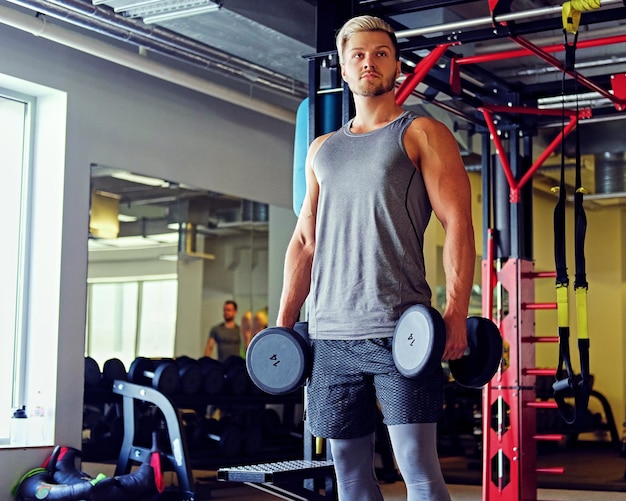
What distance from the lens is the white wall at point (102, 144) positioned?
5.04 m

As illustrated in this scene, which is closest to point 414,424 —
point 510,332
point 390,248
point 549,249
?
point 390,248

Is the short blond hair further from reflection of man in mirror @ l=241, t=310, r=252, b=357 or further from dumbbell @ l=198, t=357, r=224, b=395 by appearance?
reflection of man in mirror @ l=241, t=310, r=252, b=357

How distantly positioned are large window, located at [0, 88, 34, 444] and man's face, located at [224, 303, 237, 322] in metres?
2.07

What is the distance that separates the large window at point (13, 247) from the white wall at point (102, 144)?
0.18 meters

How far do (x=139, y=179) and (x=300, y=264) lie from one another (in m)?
3.83

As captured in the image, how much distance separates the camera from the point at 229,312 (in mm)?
7004

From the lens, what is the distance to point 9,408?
5059mm

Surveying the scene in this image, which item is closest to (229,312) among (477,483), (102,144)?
(102,144)

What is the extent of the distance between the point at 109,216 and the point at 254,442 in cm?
173

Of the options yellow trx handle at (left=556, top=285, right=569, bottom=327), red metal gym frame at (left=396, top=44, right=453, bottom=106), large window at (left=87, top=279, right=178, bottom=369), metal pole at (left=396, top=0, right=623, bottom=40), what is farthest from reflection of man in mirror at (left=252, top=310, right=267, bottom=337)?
yellow trx handle at (left=556, top=285, right=569, bottom=327)

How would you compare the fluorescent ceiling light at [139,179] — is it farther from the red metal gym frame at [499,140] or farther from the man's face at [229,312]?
the red metal gym frame at [499,140]

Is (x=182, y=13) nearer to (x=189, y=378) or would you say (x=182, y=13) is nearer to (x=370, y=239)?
(x=189, y=378)

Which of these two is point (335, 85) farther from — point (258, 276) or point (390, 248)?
point (258, 276)

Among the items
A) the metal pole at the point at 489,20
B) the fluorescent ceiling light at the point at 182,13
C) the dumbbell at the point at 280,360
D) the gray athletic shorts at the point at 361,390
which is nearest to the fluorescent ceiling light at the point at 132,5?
the fluorescent ceiling light at the point at 182,13
